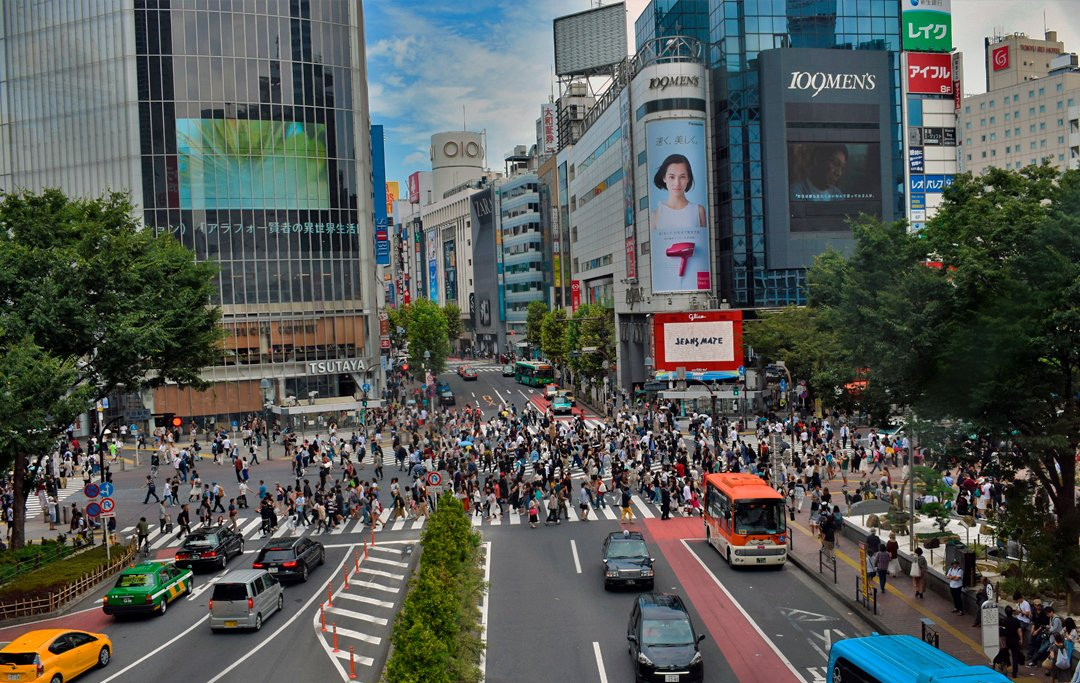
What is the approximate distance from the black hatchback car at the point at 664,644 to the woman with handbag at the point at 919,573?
313 inches

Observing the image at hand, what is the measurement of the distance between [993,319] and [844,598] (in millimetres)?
9300

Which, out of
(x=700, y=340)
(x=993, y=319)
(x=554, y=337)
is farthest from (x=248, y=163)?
(x=993, y=319)

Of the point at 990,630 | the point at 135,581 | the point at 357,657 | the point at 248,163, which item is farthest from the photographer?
the point at 248,163

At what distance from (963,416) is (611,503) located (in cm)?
2053

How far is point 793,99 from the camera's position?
251 ft

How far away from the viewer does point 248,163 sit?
75.0 meters

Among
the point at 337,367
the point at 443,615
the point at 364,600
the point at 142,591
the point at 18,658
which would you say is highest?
the point at 337,367

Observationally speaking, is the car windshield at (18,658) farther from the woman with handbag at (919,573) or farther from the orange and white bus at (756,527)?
the woman with handbag at (919,573)

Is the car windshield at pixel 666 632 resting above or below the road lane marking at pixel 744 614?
above

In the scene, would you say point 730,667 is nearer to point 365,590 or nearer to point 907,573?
point 907,573

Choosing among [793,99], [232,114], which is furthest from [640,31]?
[232,114]

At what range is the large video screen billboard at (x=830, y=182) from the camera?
77125 millimetres

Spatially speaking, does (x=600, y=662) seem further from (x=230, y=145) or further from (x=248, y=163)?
(x=230, y=145)

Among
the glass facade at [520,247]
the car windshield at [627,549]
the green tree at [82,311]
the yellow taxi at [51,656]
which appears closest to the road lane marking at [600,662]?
the car windshield at [627,549]
